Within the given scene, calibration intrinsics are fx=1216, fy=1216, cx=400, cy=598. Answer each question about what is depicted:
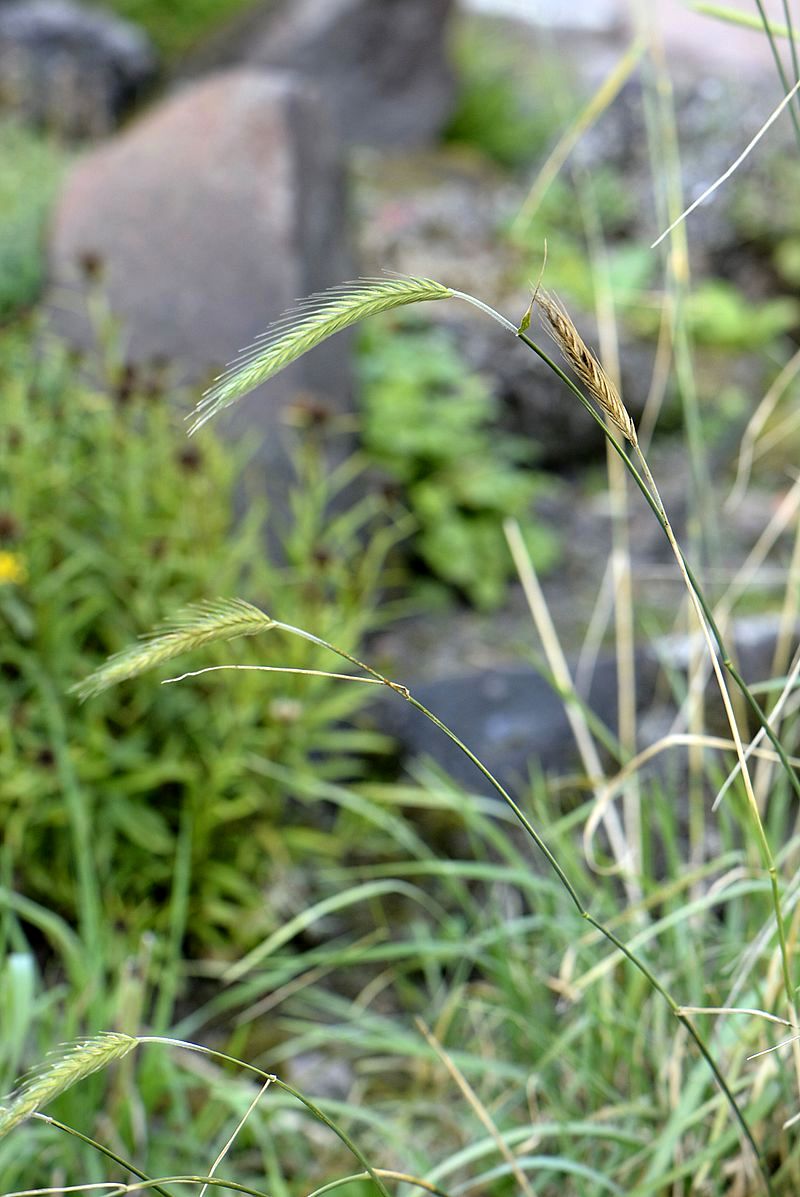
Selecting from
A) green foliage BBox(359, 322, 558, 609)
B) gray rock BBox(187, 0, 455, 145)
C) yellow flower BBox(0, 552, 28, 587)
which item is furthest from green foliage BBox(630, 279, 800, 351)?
yellow flower BBox(0, 552, 28, 587)

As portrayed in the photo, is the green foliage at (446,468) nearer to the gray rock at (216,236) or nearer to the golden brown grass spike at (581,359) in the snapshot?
the gray rock at (216,236)

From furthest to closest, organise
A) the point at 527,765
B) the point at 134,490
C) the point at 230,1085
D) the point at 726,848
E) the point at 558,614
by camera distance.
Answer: the point at 558,614 → the point at 527,765 → the point at 134,490 → the point at 230,1085 → the point at 726,848

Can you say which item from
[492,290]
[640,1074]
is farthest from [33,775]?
[492,290]

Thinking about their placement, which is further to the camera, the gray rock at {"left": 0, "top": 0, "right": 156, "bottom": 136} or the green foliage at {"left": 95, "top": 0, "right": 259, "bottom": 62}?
the green foliage at {"left": 95, "top": 0, "right": 259, "bottom": 62}

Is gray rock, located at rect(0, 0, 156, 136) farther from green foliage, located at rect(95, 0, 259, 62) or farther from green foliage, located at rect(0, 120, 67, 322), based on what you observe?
green foliage, located at rect(0, 120, 67, 322)

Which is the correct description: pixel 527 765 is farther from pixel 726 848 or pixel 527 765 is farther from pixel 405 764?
pixel 726 848

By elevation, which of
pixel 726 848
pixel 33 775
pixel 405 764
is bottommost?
pixel 405 764
